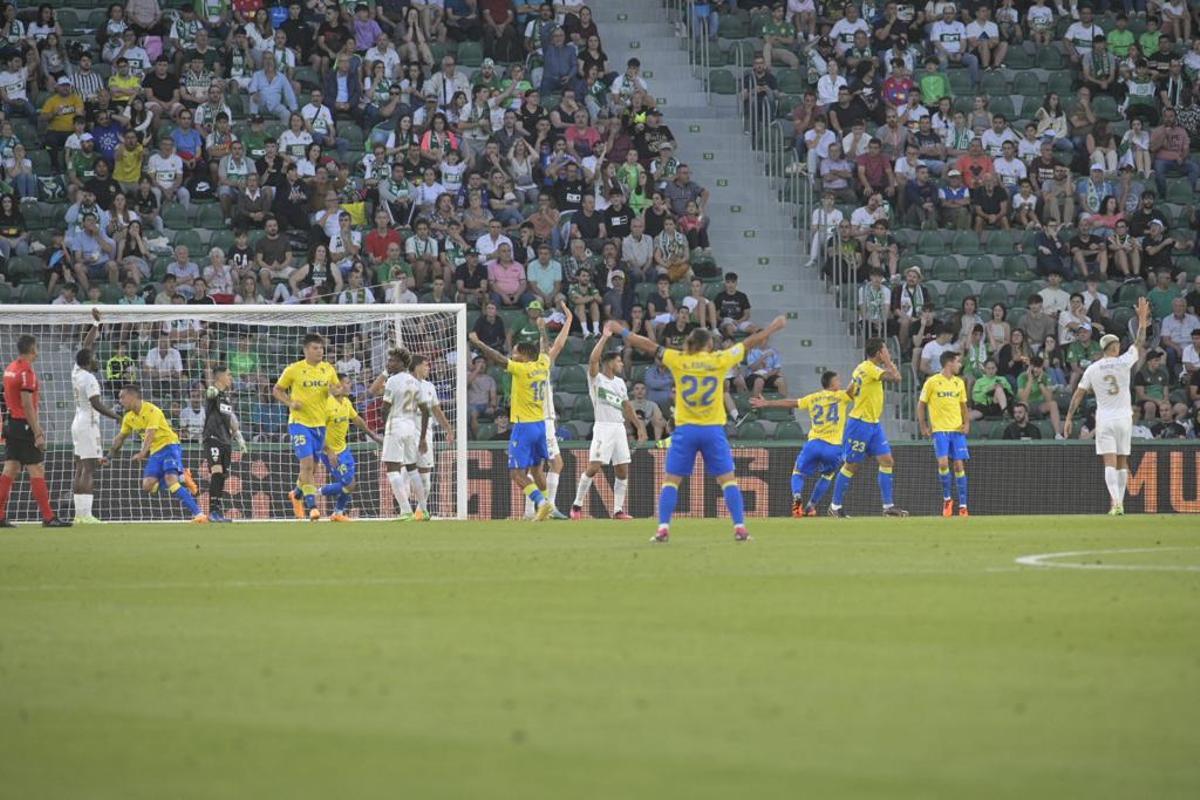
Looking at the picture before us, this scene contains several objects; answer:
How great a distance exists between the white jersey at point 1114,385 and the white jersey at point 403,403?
8820 millimetres

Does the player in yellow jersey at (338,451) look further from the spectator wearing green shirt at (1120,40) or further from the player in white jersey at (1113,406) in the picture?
the spectator wearing green shirt at (1120,40)

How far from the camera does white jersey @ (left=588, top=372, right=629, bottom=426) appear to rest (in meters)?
25.1

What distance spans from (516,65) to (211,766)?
2675 centimetres

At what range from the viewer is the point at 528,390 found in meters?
22.8

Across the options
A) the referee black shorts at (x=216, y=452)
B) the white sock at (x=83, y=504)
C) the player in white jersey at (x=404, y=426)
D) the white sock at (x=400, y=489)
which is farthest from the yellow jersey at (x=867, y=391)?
the white sock at (x=83, y=504)

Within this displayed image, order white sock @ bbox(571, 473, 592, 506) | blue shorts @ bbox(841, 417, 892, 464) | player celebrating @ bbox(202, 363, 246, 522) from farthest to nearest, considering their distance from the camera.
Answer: white sock @ bbox(571, 473, 592, 506), player celebrating @ bbox(202, 363, 246, 522), blue shorts @ bbox(841, 417, 892, 464)

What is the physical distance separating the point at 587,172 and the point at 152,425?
9.58 metres

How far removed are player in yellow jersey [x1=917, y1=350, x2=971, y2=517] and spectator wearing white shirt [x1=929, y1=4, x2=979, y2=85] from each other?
34.2 ft

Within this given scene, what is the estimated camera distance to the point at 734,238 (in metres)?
32.3

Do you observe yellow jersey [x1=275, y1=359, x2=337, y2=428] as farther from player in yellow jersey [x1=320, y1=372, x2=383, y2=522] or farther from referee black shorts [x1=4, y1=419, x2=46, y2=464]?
referee black shorts [x1=4, y1=419, x2=46, y2=464]

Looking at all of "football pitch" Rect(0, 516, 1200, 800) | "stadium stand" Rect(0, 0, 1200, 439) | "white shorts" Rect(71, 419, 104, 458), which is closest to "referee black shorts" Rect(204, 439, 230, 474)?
"white shorts" Rect(71, 419, 104, 458)

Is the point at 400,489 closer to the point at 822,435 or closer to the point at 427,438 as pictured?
the point at 427,438

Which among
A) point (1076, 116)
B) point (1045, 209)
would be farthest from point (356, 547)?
point (1076, 116)

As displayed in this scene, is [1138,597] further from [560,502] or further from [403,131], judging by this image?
[403,131]
